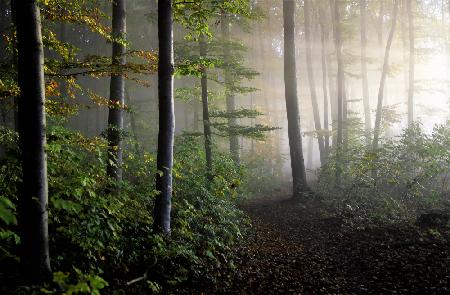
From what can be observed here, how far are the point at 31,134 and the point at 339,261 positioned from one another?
281 inches

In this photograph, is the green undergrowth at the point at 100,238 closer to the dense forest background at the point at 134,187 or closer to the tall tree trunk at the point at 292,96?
the dense forest background at the point at 134,187

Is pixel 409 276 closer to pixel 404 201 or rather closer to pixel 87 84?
pixel 404 201

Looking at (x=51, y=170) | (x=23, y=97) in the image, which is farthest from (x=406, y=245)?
(x=23, y=97)

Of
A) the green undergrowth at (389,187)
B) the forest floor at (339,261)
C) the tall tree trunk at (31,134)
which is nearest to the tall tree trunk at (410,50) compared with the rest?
the green undergrowth at (389,187)

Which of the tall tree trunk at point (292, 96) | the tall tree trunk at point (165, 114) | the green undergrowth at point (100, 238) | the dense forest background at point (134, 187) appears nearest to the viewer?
the dense forest background at point (134, 187)

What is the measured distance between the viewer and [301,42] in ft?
124

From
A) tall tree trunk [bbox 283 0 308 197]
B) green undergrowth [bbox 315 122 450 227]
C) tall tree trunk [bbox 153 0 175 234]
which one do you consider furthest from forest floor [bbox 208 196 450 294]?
tall tree trunk [bbox 283 0 308 197]

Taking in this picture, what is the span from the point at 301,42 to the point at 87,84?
26.1 meters

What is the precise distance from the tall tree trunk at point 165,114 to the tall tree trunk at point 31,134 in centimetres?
306

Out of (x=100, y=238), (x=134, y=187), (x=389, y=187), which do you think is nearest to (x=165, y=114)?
(x=134, y=187)

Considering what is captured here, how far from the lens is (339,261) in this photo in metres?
8.37

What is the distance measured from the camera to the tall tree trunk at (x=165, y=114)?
7300mm

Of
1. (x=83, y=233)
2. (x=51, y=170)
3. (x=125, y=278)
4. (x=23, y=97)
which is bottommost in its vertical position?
(x=125, y=278)

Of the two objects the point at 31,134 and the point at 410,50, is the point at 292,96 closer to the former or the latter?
the point at 31,134
